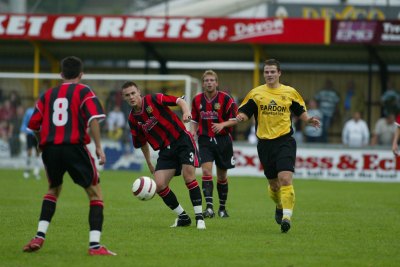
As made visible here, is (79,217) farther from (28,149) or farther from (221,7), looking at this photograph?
(221,7)

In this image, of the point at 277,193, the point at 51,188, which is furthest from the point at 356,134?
the point at 51,188

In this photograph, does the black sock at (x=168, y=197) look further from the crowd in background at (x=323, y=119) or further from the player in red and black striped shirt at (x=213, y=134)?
the crowd in background at (x=323, y=119)

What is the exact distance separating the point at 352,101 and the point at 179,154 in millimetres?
17390

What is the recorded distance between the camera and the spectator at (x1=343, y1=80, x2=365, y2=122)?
91.0ft

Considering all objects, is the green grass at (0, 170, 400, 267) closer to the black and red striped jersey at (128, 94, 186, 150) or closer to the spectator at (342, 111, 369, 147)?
the black and red striped jersey at (128, 94, 186, 150)

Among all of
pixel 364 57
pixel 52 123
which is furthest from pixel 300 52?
pixel 52 123

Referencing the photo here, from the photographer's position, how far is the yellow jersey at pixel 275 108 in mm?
11242

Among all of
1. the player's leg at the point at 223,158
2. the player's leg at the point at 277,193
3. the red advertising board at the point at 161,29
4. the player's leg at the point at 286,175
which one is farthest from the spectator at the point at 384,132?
the player's leg at the point at 286,175

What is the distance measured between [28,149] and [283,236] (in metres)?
13.2

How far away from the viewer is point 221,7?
3178 cm

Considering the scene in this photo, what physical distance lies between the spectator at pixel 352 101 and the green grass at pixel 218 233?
9907mm

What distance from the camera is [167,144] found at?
1139 cm

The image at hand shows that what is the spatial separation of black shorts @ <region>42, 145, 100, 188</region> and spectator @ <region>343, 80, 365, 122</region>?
1979 centimetres

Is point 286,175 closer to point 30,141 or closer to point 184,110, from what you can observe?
point 184,110
